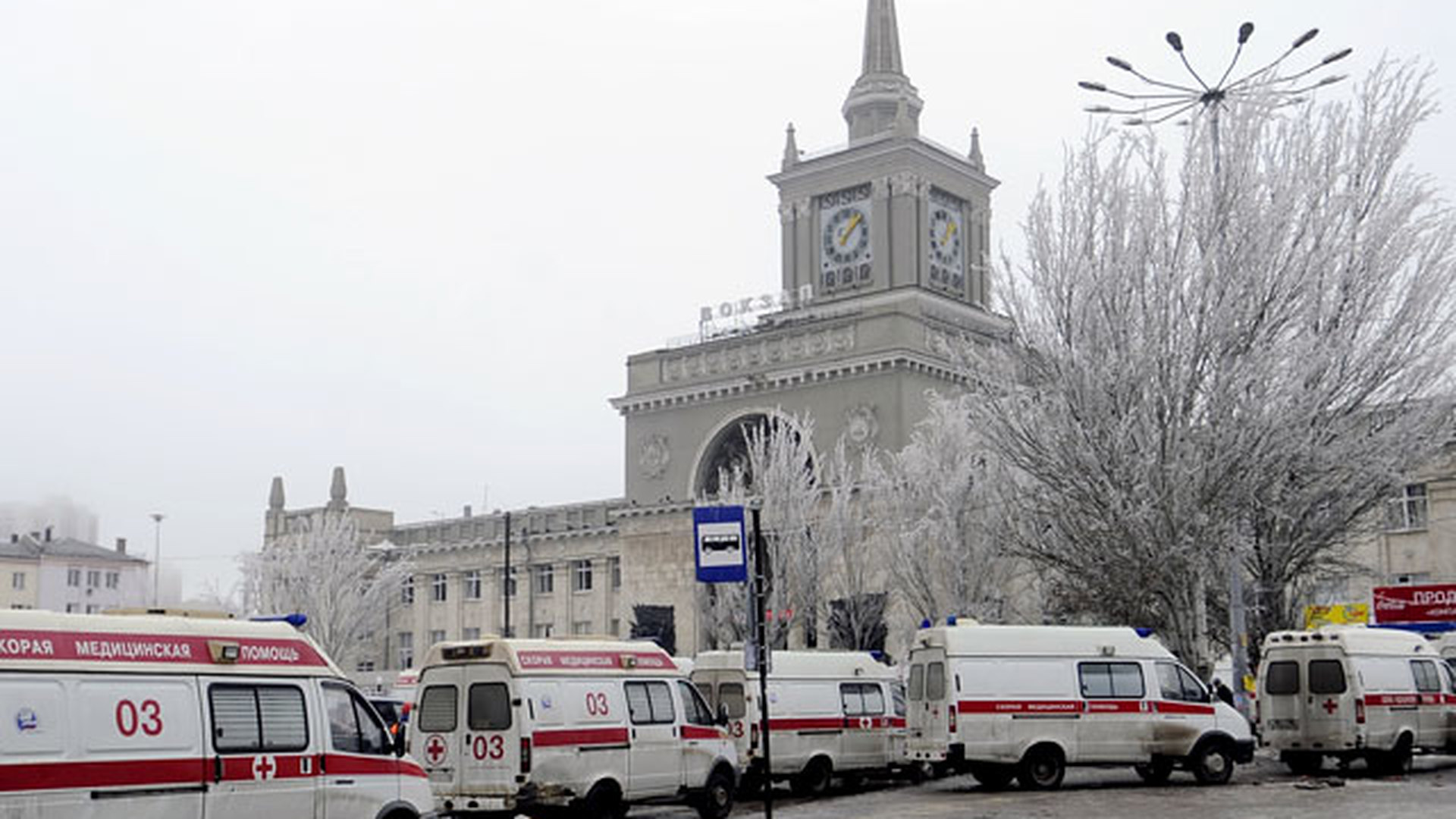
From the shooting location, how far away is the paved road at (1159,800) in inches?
747

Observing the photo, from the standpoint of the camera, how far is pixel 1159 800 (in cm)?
2095

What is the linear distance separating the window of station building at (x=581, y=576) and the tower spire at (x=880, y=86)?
23.2 metres

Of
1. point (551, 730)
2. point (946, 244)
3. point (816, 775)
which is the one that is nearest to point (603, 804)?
point (551, 730)

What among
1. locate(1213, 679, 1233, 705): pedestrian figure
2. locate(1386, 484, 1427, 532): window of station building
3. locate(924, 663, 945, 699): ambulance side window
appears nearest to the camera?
locate(924, 663, 945, 699): ambulance side window

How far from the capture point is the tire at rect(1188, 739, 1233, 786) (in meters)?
23.7

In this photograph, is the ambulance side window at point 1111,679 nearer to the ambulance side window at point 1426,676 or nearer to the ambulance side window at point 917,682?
the ambulance side window at point 917,682

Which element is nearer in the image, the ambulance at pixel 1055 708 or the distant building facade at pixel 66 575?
the ambulance at pixel 1055 708

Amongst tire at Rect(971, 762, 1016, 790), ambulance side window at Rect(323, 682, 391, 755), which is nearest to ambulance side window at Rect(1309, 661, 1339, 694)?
tire at Rect(971, 762, 1016, 790)

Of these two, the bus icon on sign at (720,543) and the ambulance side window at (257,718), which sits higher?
the bus icon on sign at (720,543)

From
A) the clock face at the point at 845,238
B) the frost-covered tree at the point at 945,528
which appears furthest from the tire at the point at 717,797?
the clock face at the point at 845,238

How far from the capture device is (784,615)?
5162 cm

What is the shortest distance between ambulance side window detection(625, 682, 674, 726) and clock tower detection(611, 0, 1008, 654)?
36.6 meters

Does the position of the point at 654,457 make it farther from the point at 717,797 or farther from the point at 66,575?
the point at 66,575

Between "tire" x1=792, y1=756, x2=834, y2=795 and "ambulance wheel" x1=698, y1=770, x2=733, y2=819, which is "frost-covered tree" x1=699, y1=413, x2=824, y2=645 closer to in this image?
"tire" x1=792, y1=756, x2=834, y2=795
